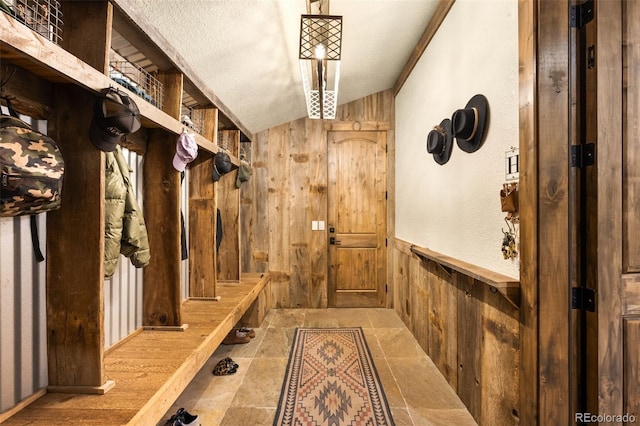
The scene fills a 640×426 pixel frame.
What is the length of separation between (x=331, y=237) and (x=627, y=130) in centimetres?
300

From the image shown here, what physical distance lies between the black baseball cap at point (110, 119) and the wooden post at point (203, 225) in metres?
1.25

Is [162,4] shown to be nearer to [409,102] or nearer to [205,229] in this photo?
[205,229]

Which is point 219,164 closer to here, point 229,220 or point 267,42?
point 229,220

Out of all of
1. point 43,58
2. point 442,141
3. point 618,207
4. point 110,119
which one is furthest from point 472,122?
point 43,58

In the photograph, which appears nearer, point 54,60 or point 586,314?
point 54,60

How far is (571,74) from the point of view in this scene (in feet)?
4.54

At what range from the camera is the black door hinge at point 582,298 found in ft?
4.40

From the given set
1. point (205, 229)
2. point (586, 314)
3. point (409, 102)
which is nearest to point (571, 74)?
point (586, 314)

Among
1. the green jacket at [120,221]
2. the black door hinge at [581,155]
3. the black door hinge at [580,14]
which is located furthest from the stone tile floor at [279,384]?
the black door hinge at [580,14]

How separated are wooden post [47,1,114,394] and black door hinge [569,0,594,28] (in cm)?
212

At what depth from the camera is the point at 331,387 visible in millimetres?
2111

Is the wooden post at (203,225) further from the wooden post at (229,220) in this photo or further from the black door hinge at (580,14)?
the black door hinge at (580,14)

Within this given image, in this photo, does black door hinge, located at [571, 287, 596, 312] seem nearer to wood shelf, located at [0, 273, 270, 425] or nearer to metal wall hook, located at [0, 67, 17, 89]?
wood shelf, located at [0, 273, 270, 425]

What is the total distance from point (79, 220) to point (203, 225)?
1.27 m
